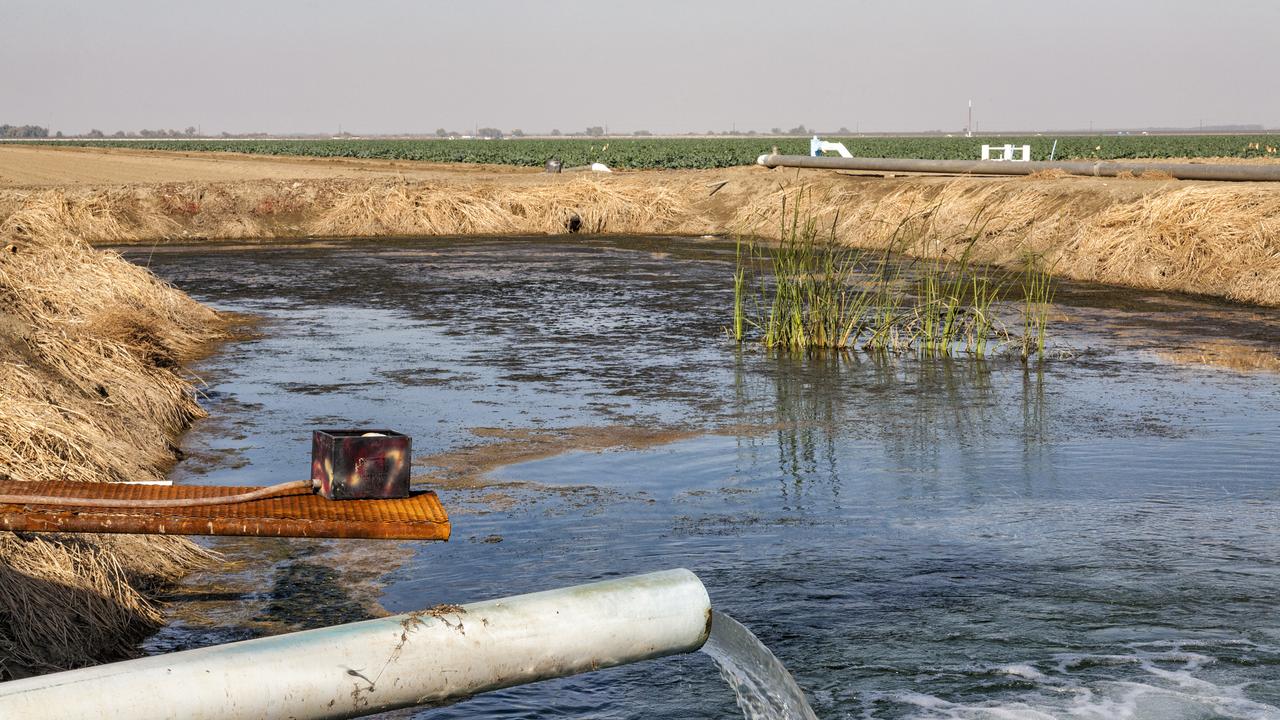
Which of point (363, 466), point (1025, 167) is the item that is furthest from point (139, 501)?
point (1025, 167)

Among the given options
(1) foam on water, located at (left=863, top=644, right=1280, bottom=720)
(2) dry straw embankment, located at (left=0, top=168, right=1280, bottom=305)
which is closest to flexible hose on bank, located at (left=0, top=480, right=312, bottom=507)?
(1) foam on water, located at (left=863, top=644, right=1280, bottom=720)

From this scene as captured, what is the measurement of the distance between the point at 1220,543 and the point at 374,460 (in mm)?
4564

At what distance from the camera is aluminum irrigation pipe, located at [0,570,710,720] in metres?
2.29

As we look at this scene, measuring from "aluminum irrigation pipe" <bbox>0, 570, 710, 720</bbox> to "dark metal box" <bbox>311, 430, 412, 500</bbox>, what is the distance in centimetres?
167

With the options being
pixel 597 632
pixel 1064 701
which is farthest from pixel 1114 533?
pixel 597 632

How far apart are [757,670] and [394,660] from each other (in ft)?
5.58

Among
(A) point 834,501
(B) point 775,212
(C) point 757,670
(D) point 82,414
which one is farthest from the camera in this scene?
(B) point 775,212

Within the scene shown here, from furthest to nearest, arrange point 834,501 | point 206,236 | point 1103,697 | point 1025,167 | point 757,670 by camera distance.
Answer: point 206,236
point 1025,167
point 834,501
point 1103,697
point 757,670

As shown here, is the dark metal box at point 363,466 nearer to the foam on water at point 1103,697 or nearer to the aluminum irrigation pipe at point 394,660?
the aluminum irrigation pipe at point 394,660

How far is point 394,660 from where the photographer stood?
2.54 metres

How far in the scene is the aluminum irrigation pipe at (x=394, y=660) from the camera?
2.29 metres

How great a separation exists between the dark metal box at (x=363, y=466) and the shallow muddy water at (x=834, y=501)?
3.95 feet

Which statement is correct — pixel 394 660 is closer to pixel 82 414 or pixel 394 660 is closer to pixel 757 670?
pixel 757 670

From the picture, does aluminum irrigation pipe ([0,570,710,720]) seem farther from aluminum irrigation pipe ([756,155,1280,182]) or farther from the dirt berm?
aluminum irrigation pipe ([756,155,1280,182])
